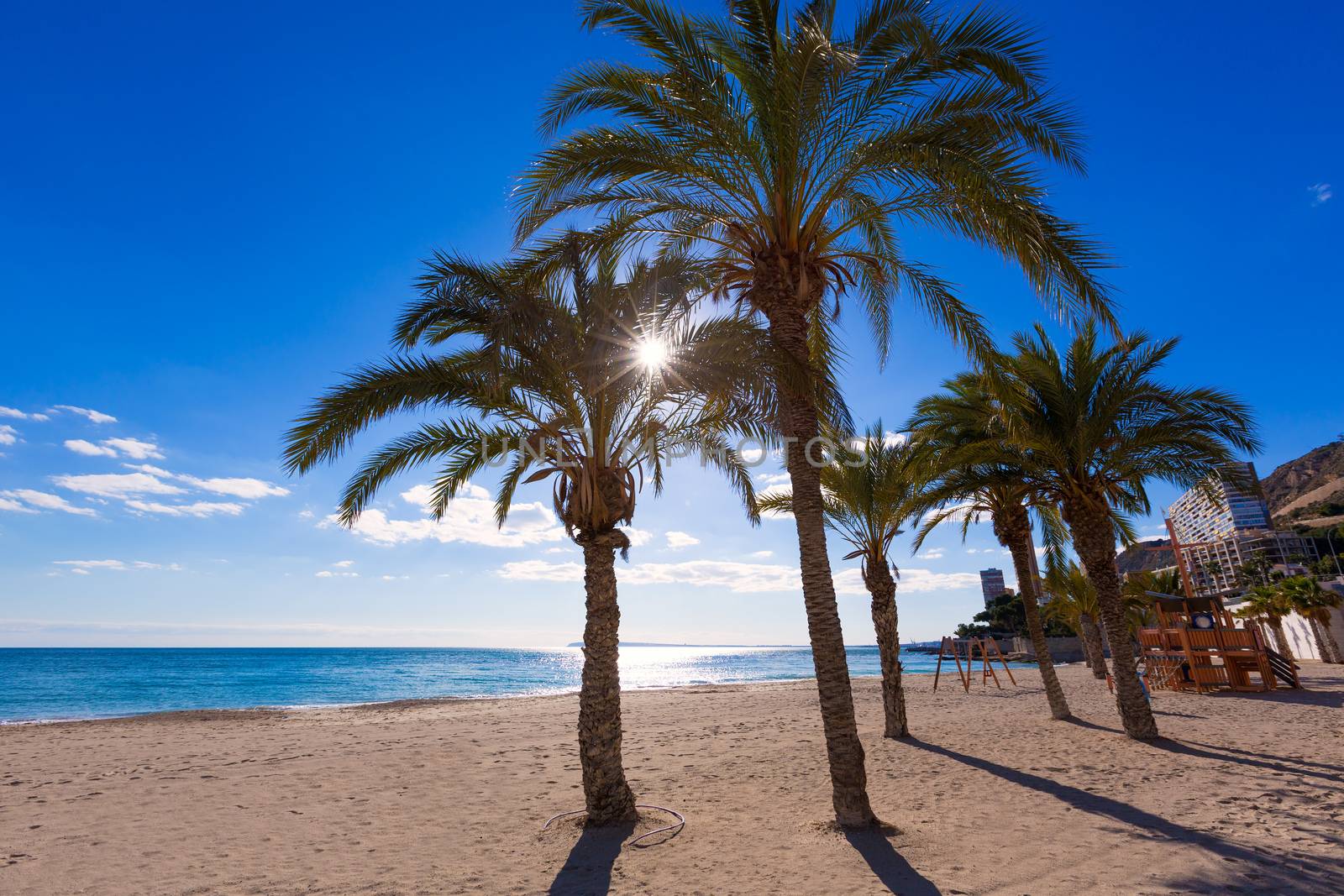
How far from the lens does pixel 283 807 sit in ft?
28.9

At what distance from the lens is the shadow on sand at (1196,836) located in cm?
480

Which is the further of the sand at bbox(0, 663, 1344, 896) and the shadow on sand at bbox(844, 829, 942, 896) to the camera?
the sand at bbox(0, 663, 1344, 896)

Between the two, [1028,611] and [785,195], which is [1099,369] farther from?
[785,195]

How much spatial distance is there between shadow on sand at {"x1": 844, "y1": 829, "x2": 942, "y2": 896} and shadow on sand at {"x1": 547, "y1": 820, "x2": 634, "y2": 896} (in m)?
2.28

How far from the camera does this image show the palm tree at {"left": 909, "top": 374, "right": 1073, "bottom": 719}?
1280 centimetres

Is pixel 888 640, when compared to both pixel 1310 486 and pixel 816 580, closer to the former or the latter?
pixel 816 580

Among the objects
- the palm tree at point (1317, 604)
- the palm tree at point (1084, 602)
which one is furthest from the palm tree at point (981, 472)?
the palm tree at point (1317, 604)

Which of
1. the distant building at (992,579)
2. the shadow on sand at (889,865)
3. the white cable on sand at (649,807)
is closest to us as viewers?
the shadow on sand at (889,865)

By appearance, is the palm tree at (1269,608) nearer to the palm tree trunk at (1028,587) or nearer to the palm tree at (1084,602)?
the palm tree at (1084,602)

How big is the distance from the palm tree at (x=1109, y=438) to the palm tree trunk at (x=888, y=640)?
346 cm

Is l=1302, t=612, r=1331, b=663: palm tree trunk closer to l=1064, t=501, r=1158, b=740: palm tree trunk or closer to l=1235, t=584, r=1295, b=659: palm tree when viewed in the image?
l=1235, t=584, r=1295, b=659: palm tree

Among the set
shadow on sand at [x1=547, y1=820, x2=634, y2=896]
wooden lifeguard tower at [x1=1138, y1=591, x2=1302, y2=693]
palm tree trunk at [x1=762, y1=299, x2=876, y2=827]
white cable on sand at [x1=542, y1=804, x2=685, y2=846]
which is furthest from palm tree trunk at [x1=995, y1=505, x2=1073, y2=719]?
shadow on sand at [x1=547, y1=820, x2=634, y2=896]

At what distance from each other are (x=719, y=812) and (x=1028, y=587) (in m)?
10.3

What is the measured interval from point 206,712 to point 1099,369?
98.8 ft
